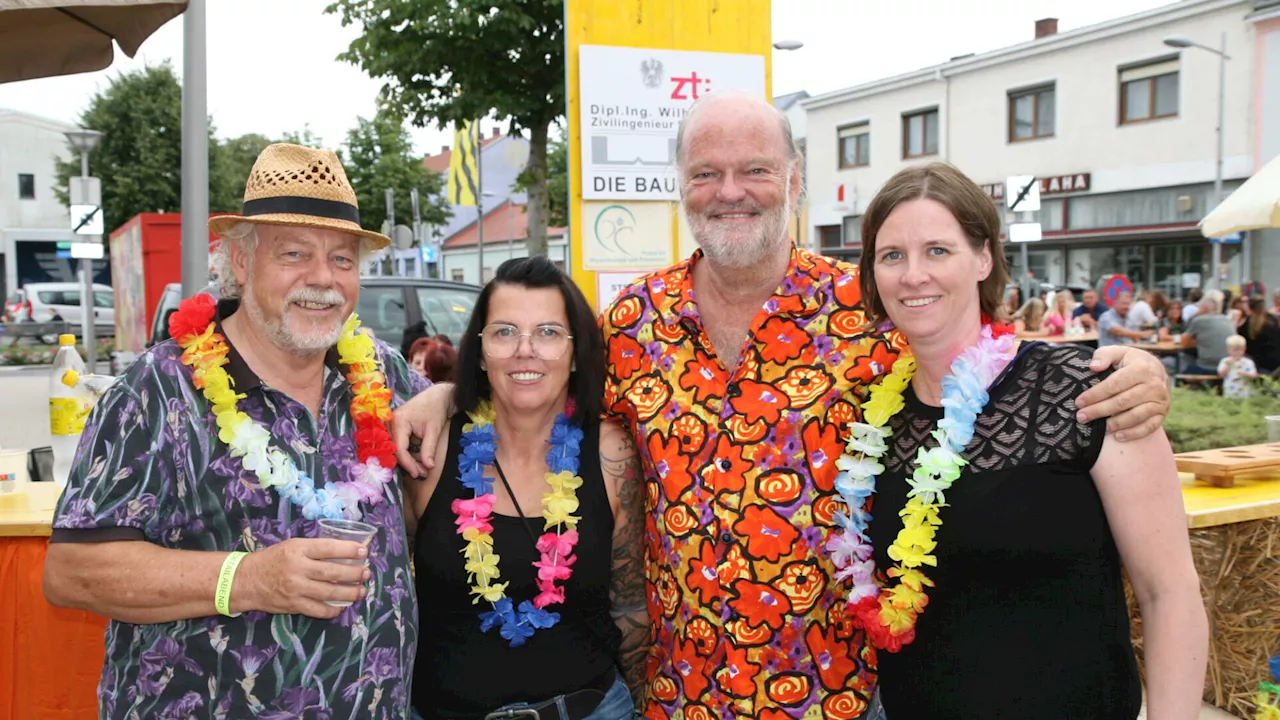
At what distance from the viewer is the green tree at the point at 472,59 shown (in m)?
9.55

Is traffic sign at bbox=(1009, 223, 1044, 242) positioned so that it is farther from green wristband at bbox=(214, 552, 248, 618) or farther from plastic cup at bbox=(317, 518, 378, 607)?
green wristband at bbox=(214, 552, 248, 618)

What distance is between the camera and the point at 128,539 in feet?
6.43

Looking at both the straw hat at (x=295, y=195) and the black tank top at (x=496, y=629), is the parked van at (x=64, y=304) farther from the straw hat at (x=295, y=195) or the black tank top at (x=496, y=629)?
the black tank top at (x=496, y=629)

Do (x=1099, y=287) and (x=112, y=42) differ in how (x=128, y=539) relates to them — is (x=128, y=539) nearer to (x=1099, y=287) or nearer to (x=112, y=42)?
(x=112, y=42)

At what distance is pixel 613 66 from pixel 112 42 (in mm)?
2104

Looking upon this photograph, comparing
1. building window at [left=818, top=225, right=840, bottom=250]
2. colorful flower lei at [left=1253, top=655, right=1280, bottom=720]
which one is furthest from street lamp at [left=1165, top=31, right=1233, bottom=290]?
colorful flower lei at [left=1253, top=655, right=1280, bottom=720]

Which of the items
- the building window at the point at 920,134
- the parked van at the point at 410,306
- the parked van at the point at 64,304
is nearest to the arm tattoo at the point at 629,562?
the parked van at the point at 410,306

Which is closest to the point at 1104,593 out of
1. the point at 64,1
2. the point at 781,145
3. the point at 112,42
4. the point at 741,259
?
the point at 741,259

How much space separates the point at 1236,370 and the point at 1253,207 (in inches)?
178

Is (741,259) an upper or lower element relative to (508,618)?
upper

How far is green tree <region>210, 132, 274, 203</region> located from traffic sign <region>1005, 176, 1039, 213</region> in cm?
2390

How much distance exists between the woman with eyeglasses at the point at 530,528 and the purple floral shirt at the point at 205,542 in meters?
0.18

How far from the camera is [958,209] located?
2.06 metres

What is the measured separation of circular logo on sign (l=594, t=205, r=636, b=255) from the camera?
14.7ft
